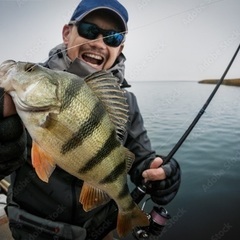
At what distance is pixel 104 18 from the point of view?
2.77 m

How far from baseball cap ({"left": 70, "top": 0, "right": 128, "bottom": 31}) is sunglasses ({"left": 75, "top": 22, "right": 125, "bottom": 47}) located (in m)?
0.09

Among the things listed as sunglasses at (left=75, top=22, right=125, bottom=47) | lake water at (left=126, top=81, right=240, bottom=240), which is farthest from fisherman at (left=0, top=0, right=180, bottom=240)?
lake water at (left=126, top=81, right=240, bottom=240)

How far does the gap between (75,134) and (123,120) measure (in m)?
0.36

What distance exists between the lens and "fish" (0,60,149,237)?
1314 mm

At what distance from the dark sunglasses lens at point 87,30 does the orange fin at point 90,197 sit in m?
1.66

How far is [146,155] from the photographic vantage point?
293cm

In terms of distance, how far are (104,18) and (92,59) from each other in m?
0.44

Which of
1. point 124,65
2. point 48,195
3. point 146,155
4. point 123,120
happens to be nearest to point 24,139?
point 123,120

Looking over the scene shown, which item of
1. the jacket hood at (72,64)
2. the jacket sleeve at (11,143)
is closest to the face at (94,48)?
the jacket hood at (72,64)

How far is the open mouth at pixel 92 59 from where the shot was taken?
2793 mm

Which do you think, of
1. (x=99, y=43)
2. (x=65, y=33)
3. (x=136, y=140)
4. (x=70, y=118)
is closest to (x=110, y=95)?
(x=70, y=118)

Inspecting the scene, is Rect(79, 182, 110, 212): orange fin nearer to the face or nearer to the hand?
the hand

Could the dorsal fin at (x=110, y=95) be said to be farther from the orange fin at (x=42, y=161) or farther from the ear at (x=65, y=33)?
the ear at (x=65, y=33)

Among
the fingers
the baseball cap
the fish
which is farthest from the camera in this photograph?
the baseball cap
